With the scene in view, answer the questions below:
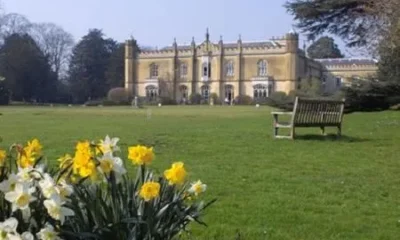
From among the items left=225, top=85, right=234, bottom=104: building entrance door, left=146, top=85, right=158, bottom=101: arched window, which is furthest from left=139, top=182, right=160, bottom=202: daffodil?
left=146, top=85, right=158, bottom=101: arched window

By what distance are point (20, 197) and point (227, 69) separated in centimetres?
8033

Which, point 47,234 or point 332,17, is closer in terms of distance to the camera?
point 47,234

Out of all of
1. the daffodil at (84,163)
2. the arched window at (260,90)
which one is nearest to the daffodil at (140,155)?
the daffodil at (84,163)

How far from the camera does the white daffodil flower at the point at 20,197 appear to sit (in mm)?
2184

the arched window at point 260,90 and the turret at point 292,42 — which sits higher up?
the turret at point 292,42

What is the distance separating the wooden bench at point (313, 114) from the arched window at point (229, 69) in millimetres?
68043

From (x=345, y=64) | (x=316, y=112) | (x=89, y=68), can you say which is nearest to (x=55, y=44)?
(x=89, y=68)

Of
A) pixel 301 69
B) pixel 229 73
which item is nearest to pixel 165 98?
pixel 229 73

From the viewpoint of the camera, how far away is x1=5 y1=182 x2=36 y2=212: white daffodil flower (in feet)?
7.16

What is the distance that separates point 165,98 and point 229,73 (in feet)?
34.4

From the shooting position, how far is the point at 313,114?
1304 centimetres

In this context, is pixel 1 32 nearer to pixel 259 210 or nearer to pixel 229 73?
pixel 229 73

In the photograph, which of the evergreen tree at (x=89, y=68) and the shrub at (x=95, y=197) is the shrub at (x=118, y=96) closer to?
the evergreen tree at (x=89, y=68)

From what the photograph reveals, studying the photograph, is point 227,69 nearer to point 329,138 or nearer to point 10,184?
point 329,138
